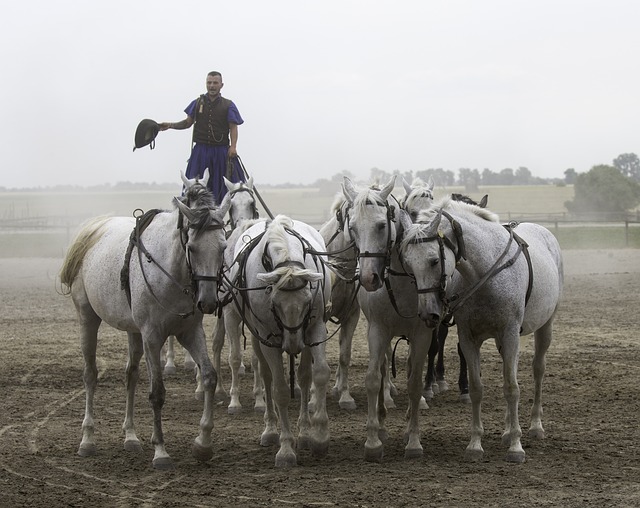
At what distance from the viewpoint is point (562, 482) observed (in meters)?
6.89

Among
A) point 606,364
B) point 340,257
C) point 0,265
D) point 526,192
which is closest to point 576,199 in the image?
point 526,192

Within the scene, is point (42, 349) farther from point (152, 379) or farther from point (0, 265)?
point (0, 265)

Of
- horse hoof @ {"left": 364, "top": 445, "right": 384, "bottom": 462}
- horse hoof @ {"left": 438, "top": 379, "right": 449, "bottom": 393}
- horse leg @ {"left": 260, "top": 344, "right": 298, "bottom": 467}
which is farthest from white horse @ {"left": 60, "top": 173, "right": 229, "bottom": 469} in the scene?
horse hoof @ {"left": 438, "top": 379, "right": 449, "bottom": 393}

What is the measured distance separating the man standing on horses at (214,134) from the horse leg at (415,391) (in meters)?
4.20

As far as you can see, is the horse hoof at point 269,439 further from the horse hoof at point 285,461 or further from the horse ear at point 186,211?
the horse ear at point 186,211

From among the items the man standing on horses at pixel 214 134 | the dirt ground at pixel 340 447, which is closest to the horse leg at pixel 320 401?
the dirt ground at pixel 340 447

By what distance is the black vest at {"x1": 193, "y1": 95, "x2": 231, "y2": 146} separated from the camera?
446 inches

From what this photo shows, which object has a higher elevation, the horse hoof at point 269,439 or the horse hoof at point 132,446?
the horse hoof at point 269,439

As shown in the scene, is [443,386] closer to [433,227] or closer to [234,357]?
[234,357]

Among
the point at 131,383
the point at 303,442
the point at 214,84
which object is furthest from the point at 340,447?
the point at 214,84

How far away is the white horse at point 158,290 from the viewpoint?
7371 millimetres

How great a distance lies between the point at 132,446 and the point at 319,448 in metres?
1.78

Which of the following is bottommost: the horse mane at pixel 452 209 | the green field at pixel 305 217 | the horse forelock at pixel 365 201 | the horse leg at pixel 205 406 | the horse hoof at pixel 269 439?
the green field at pixel 305 217

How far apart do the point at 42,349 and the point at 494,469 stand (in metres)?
8.49
